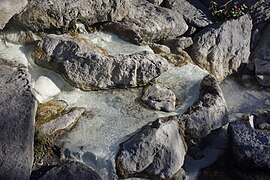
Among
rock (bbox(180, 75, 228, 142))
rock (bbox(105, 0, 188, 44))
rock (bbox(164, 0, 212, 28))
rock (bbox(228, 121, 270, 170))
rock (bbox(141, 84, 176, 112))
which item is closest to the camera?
rock (bbox(228, 121, 270, 170))

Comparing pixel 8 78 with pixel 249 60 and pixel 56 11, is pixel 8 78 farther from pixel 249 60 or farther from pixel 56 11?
pixel 249 60

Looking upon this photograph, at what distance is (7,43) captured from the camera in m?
6.68

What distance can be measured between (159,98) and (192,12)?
3.35 m

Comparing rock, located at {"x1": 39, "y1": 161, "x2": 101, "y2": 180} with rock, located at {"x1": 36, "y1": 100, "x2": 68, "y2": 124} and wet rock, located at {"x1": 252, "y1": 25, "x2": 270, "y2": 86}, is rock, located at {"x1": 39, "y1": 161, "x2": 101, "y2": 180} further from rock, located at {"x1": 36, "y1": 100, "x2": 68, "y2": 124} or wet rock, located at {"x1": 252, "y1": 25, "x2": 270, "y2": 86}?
wet rock, located at {"x1": 252, "y1": 25, "x2": 270, "y2": 86}

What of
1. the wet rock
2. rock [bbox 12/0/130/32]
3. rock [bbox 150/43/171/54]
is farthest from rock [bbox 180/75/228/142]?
rock [bbox 12/0/130/32]

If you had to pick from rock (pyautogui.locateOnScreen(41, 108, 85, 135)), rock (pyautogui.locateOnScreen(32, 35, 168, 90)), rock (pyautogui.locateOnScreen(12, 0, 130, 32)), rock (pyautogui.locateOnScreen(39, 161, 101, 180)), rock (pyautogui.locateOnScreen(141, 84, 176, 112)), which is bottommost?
rock (pyautogui.locateOnScreen(39, 161, 101, 180))

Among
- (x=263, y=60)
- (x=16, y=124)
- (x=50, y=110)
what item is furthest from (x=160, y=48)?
(x=16, y=124)

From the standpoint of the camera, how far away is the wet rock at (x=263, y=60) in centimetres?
838

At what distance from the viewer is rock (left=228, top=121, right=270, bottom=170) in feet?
18.9

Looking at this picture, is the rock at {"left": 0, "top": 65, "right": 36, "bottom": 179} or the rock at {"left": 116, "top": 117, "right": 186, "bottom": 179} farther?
the rock at {"left": 116, "top": 117, "right": 186, "bottom": 179}

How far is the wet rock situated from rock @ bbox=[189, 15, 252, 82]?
0.25 meters

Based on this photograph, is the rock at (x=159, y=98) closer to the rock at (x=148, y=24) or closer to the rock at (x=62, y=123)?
the rock at (x=62, y=123)

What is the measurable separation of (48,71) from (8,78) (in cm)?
94

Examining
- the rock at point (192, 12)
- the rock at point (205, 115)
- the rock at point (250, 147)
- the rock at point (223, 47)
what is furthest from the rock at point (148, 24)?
the rock at point (250, 147)
